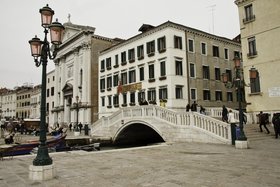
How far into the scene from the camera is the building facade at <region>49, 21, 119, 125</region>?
37469 millimetres

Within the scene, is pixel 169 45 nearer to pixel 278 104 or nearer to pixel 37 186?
pixel 278 104

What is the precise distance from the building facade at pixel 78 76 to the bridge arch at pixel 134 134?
11.5 m

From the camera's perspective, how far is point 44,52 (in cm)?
Result: 706

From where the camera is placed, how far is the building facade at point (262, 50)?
756 inches

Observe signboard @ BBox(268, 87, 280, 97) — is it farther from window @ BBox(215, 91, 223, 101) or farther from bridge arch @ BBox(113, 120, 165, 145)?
bridge arch @ BBox(113, 120, 165, 145)

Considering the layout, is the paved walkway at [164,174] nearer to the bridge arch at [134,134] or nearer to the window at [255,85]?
the window at [255,85]

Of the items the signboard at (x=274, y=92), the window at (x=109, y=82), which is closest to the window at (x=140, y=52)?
the window at (x=109, y=82)

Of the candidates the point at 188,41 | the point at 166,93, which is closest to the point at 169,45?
the point at 188,41

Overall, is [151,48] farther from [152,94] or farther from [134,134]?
[134,134]

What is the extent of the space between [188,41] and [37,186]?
23.9 m

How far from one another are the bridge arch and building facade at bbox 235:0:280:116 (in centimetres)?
920

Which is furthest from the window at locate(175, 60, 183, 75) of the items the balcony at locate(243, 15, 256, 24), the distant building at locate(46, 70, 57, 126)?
the distant building at locate(46, 70, 57, 126)

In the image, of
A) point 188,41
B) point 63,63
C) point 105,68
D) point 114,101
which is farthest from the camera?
point 63,63

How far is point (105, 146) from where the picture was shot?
77.3 ft
